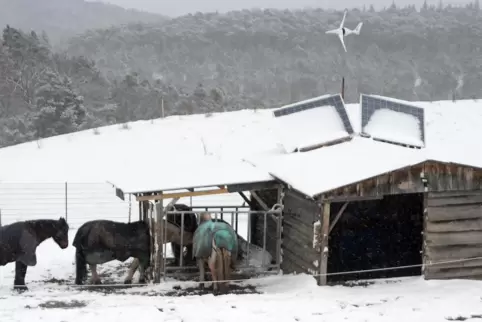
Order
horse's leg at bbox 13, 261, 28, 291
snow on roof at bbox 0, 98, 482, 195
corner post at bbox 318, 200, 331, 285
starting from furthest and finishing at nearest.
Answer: snow on roof at bbox 0, 98, 482, 195, horse's leg at bbox 13, 261, 28, 291, corner post at bbox 318, 200, 331, 285

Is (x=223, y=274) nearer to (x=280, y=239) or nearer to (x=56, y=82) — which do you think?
(x=280, y=239)

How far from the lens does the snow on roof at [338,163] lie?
11.5 meters

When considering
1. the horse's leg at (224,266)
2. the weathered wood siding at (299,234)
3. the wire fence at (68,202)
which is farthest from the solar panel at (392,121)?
the wire fence at (68,202)

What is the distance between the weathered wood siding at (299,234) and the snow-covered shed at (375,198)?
21 millimetres

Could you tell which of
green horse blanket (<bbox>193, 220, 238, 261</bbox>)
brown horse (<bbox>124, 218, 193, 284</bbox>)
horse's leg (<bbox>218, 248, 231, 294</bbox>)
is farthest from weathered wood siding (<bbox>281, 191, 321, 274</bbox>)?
brown horse (<bbox>124, 218, 193, 284</bbox>)

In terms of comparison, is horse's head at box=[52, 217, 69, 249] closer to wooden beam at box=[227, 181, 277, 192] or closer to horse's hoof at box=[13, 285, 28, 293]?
horse's hoof at box=[13, 285, 28, 293]

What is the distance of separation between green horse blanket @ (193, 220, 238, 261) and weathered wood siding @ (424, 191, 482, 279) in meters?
4.05

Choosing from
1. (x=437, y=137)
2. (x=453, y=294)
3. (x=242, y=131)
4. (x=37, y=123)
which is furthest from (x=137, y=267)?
(x=37, y=123)

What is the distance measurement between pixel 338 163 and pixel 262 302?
12.4 feet

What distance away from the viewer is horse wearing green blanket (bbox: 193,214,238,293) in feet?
38.8

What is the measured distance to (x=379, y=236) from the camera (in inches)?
558

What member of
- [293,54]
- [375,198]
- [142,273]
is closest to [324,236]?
[375,198]

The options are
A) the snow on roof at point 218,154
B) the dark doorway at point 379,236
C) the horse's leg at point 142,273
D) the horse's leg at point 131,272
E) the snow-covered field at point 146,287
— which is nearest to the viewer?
the snow-covered field at point 146,287

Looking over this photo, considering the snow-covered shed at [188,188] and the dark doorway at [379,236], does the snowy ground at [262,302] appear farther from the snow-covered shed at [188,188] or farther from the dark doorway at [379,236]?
the dark doorway at [379,236]
